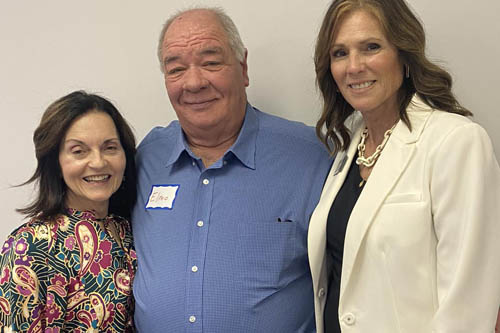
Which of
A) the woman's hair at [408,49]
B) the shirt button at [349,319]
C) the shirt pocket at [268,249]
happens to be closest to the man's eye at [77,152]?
the shirt pocket at [268,249]

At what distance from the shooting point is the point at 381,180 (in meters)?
1.58

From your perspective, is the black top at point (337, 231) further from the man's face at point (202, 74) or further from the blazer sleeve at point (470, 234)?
the man's face at point (202, 74)

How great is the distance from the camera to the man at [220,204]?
1844mm

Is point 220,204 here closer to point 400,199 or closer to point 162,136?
point 162,136

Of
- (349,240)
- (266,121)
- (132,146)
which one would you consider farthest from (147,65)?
(349,240)

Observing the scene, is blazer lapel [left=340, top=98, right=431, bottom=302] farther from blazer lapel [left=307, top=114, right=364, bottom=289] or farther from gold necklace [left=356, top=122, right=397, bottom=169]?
blazer lapel [left=307, top=114, right=364, bottom=289]

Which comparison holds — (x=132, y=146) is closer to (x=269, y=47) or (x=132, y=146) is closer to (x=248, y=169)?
(x=248, y=169)

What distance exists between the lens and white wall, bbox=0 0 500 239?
189 cm

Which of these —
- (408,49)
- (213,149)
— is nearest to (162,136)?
(213,149)

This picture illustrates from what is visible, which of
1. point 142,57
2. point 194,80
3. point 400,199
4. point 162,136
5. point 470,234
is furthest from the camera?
point 142,57

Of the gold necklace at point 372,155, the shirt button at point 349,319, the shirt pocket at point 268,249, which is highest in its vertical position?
the gold necklace at point 372,155

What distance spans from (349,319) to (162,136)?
1.12 meters

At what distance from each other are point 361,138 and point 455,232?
1.82ft

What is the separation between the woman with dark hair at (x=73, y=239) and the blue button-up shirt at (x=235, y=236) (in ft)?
0.35
